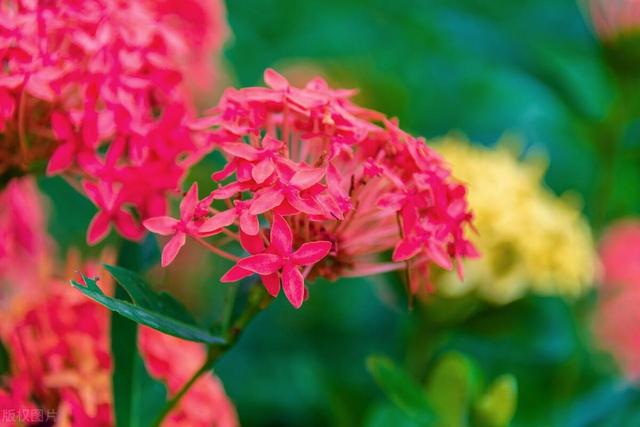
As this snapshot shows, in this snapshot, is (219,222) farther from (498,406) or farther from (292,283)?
(498,406)

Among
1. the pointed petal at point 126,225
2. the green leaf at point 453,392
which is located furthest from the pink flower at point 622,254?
the pointed petal at point 126,225

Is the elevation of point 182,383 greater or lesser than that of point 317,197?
lesser

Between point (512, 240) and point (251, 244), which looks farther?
point (512, 240)

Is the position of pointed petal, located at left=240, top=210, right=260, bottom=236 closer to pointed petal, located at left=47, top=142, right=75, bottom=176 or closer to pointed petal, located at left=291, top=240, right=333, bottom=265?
pointed petal, located at left=291, top=240, right=333, bottom=265

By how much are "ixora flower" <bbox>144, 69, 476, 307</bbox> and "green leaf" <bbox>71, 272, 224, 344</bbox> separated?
34mm

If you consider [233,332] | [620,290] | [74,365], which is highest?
[233,332]

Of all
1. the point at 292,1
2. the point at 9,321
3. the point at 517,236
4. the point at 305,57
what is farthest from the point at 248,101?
the point at 292,1

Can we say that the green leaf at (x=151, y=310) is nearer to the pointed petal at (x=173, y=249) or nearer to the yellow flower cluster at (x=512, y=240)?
the pointed petal at (x=173, y=249)

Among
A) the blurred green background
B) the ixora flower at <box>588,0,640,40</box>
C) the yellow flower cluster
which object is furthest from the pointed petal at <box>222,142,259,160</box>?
the ixora flower at <box>588,0,640,40</box>

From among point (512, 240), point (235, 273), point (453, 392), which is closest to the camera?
point (235, 273)

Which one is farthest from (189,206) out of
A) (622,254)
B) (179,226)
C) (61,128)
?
(622,254)

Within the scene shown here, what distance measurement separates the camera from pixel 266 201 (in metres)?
0.49

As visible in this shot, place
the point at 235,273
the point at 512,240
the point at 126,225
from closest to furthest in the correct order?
A: the point at 235,273, the point at 126,225, the point at 512,240

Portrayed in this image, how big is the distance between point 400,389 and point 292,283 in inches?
8.2
